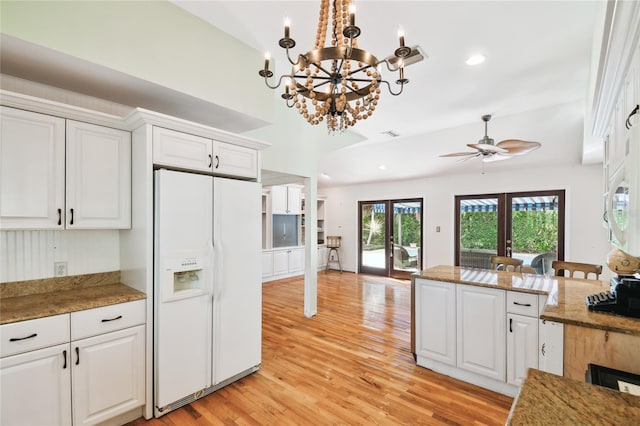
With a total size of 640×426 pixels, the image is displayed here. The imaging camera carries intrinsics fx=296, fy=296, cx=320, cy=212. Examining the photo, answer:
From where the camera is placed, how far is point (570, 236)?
518 centimetres

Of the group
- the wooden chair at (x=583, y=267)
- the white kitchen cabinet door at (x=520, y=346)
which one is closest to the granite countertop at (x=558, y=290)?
the white kitchen cabinet door at (x=520, y=346)

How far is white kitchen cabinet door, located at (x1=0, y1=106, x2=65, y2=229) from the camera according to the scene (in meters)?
1.80

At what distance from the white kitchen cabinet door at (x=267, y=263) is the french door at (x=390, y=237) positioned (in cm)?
245

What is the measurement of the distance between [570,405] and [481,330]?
1768 mm

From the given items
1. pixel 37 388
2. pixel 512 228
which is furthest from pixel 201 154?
pixel 512 228

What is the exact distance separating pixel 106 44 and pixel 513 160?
6000mm

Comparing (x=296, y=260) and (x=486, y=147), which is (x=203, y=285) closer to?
(x=486, y=147)

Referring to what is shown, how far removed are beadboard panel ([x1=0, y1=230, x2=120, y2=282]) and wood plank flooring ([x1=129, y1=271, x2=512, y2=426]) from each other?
4.04 ft

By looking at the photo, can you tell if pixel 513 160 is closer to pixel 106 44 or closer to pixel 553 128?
pixel 553 128

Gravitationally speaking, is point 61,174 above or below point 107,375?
above

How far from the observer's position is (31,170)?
1.89 meters

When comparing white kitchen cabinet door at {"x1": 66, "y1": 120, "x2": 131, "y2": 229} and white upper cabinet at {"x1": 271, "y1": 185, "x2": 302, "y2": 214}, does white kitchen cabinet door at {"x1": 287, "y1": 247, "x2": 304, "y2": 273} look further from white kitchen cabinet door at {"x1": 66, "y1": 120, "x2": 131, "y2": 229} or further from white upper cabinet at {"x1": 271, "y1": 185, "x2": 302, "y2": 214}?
white kitchen cabinet door at {"x1": 66, "y1": 120, "x2": 131, "y2": 229}

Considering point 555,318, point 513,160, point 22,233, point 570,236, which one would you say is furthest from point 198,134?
point 570,236

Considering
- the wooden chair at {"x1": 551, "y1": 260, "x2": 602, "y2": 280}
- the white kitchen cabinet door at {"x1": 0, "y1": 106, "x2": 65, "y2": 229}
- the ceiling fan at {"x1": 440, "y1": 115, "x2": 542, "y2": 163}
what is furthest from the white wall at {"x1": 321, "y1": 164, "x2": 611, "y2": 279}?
the white kitchen cabinet door at {"x1": 0, "y1": 106, "x2": 65, "y2": 229}
